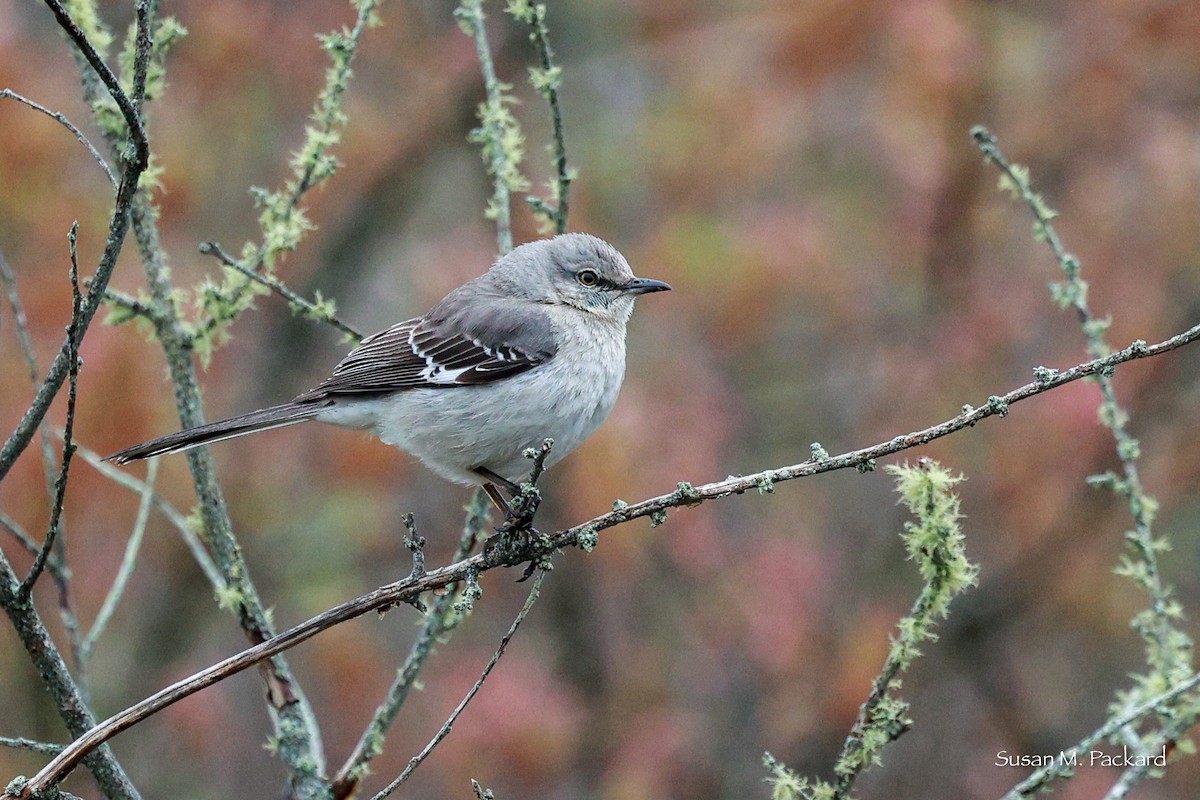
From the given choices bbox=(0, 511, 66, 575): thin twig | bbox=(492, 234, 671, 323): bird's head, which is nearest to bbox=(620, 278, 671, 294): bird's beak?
bbox=(492, 234, 671, 323): bird's head

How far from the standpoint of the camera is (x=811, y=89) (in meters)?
7.13

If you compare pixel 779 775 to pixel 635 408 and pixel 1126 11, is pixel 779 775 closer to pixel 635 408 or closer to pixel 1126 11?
pixel 635 408

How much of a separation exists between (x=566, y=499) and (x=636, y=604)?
1269 mm

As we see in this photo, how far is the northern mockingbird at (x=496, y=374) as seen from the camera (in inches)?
151

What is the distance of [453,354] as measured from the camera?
429 centimetres

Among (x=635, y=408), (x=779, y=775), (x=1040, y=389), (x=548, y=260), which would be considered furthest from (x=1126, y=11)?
(x=779, y=775)

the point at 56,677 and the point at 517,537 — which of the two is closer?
the point at 56,677

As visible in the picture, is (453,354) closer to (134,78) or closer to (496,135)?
(496,135)

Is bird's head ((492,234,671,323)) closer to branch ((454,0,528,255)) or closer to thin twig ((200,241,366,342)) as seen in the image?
branch ((454,0,528,255))

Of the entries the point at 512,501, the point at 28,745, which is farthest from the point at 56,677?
the point at 512,501

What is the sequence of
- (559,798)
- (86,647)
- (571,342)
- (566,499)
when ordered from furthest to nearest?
(559,798) < (566,499) < (571,342) < (86,647)

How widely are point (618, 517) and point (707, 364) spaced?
5289 mm

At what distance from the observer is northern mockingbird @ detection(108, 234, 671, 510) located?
12.6 feet

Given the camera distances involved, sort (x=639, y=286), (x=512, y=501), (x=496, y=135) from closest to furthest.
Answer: (x=512, y=501) → (x=496, y=135) → (x=639, y=286)
